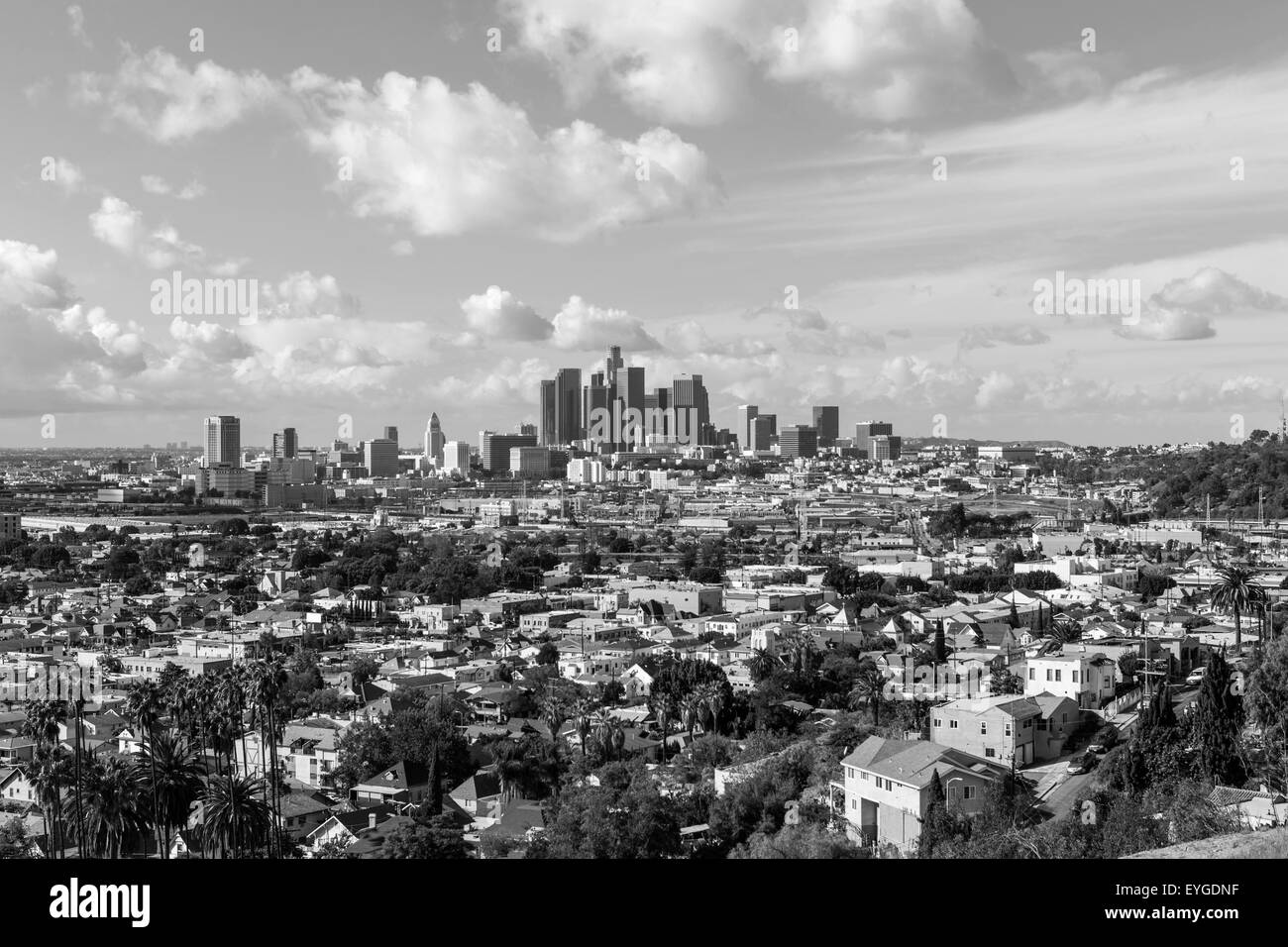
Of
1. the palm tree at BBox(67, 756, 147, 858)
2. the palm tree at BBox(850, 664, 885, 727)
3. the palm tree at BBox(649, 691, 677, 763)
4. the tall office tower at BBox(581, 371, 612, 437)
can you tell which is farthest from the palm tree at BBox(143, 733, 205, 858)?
the tall office tower at BBox(581, 371, 612, 437)

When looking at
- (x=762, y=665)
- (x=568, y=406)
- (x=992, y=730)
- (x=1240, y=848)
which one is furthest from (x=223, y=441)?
(x=1240, y=848)

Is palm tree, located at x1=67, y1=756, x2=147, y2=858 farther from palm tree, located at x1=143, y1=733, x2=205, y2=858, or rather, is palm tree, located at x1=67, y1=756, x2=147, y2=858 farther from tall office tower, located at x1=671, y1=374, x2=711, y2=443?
tall office tower, located at x1=671, y1=374, x2=711, y2=443

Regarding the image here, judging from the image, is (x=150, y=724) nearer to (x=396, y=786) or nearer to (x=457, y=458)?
(x=396, y=786)

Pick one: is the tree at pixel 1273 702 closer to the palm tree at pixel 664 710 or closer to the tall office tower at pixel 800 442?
the palm tree at pixel 664 710

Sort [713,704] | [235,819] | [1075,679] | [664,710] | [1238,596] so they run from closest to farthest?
1. [235,819]
2. [1075,679]
3. [713,704]
4. [664,710]
5. [1238,596]

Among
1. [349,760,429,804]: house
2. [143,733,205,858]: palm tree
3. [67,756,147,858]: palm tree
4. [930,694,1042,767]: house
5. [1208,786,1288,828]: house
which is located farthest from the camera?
[349,760,429,804]: house

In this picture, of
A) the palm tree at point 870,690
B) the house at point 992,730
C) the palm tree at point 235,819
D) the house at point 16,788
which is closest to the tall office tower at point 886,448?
the palm tree at point 870,690
